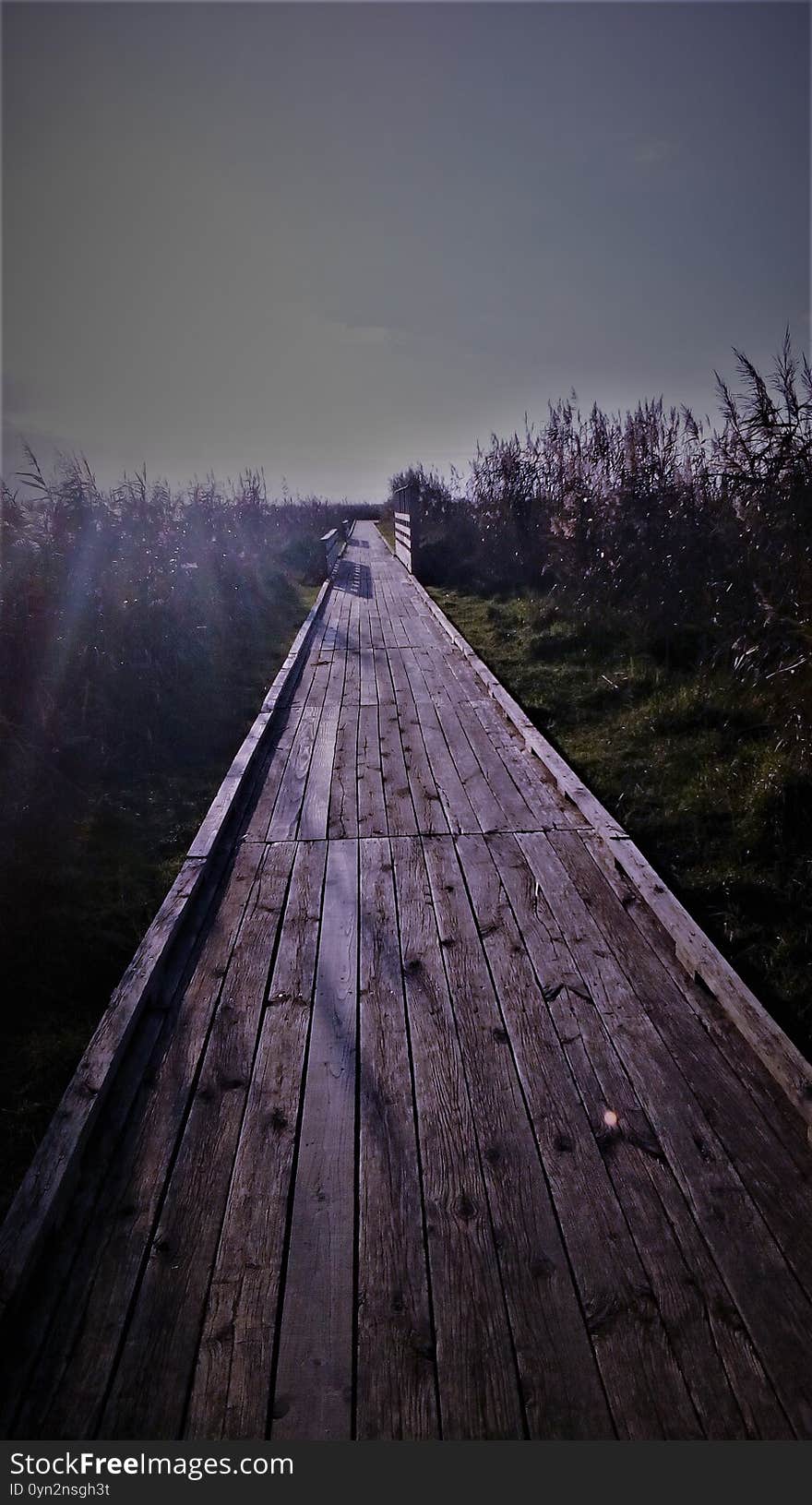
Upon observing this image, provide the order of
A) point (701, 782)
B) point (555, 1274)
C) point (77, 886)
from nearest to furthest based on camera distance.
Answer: point (555, 1274), point (77, 886), point (701, 782)

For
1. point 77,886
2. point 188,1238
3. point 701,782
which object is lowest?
point 77,886

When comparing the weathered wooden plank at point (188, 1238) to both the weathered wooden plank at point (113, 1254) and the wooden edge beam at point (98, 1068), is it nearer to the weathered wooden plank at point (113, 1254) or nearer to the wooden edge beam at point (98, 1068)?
the weathered wooden plank at point (113, 1254)

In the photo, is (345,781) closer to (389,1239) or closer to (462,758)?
(462,758)

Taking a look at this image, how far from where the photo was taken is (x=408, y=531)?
17.4 meters

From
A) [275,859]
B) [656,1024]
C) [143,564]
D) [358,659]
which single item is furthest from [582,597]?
[656,1024]

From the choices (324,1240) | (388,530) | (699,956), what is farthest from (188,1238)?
(388,530)

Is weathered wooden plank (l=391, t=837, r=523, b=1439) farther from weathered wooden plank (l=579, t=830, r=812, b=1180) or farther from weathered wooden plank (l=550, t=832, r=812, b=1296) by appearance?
weathered wooden plank (l=579, t=830, r=812, b=1180)

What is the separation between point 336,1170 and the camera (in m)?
2.06

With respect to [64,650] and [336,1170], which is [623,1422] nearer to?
[336,1170]

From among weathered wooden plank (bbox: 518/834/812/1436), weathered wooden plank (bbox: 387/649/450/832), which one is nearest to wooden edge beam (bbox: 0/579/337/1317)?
weathered wooden plank (bbox: 387/649/450/832)

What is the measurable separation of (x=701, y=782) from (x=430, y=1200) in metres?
3.33

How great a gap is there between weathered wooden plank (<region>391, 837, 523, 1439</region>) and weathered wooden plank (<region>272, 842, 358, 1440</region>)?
0.20 metres

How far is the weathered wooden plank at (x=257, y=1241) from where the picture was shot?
154 centimetres

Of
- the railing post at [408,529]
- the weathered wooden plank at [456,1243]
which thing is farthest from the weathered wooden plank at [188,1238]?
the railing post at [408,529]
